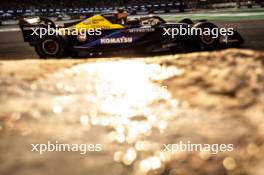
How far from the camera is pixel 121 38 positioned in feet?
32.1

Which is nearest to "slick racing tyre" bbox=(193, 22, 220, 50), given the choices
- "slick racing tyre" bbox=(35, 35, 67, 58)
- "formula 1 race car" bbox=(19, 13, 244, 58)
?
"formula 1 race car" bbox=(19, 13, 244, 58)

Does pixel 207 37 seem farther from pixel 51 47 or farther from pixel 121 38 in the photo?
pixel 51 47

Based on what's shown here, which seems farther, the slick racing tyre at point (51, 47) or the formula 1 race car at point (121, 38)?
the slick racing tyre at point (51, 47)

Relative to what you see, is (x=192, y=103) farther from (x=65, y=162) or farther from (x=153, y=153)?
(x=65, y=162)

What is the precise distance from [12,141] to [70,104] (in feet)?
4.73

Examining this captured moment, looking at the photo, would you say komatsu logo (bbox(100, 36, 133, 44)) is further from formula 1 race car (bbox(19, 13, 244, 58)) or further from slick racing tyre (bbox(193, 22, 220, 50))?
slick racing tyre (bbox(193, 22, 220, 50))

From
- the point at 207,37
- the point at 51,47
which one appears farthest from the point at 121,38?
the point at 207,37

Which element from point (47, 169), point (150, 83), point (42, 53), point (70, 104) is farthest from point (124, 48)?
point (47, 169)

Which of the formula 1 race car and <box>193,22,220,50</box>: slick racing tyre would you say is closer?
the formula 1 race car

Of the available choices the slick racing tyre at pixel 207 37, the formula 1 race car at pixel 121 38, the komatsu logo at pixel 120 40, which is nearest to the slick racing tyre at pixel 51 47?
the formula 1 race car at pixel 121 38

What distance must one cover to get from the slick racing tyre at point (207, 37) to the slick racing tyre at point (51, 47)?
323 centimetres

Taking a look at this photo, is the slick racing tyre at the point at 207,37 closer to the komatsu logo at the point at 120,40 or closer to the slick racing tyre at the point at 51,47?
the komatsu logo at the point at 120,40

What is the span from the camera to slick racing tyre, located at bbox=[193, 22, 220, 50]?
398 inches

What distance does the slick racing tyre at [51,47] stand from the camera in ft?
33.2
